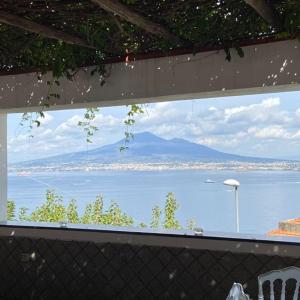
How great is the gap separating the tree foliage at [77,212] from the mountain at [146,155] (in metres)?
0.46

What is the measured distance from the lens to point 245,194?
21.7 feet

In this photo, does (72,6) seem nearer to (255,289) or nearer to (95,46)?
(95,46)

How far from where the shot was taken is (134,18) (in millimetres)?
3088

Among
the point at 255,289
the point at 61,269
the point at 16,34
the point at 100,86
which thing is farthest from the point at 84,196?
the point at 255,289

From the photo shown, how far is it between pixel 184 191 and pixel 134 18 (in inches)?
123

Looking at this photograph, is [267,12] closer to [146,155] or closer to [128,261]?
[128,261]

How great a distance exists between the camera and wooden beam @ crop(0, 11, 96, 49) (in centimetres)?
316

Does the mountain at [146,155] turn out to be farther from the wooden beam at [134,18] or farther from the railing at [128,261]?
the wooden beam at [134,18]

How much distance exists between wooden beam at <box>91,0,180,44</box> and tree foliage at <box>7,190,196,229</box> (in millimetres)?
2202

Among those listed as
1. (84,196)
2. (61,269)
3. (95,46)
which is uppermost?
(95,46)

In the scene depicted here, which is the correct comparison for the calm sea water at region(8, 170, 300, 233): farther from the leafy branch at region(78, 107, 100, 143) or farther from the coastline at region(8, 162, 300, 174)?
the leafy branch at region(78, 107, 100, 143)

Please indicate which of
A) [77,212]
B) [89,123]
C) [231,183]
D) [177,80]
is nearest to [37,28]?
[177,80]

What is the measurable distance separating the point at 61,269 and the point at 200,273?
126cm

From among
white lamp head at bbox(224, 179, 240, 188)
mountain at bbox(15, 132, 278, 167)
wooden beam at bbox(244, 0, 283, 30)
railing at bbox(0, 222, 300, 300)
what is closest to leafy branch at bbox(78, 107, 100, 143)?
mountain at bbox(15, 132, 278, 167)
